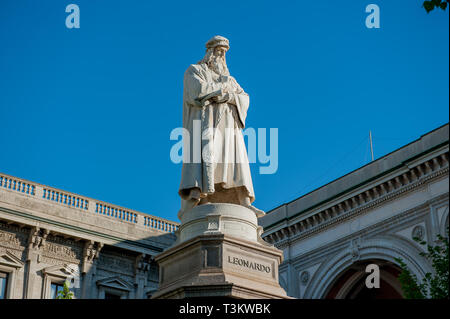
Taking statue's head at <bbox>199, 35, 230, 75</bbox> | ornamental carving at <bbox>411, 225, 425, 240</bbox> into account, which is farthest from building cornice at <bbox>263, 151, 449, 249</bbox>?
statue's head at <bbox>199, 35, 230, 75</bbox>

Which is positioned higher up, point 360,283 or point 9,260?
point 9,260

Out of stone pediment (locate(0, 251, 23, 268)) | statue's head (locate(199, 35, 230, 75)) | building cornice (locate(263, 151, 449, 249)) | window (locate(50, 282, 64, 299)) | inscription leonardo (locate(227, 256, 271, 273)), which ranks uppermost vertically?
building cornice (locate(263, 151, 449, 249))

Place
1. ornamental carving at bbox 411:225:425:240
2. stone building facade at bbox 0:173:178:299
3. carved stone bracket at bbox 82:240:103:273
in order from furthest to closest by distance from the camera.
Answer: carved stone bracket at bbox 82:240:103:273, stone building facade at bbox 0:173:178:299, ornamental carving at bbox 411:225:425:240

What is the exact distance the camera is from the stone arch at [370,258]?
32906mm

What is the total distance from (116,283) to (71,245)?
114 inches

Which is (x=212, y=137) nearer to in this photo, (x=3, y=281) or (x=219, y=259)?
(x=219, y=259)

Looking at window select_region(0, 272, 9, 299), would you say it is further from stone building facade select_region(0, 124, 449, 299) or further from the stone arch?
the stone arch

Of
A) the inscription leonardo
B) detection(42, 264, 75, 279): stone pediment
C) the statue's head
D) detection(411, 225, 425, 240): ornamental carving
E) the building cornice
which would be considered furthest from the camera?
detection(42, 264, 75, 279): stone pediment

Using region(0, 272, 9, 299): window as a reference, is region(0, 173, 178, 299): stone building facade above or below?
above

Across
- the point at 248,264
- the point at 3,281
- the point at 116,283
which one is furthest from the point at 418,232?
the point at 248,264

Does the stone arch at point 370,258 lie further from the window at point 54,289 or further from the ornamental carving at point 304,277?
the window at point 54,289

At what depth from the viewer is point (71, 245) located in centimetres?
3656

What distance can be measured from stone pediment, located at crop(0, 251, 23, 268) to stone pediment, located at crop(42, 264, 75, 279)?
3.87 feet

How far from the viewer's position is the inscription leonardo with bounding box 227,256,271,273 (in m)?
11.4
